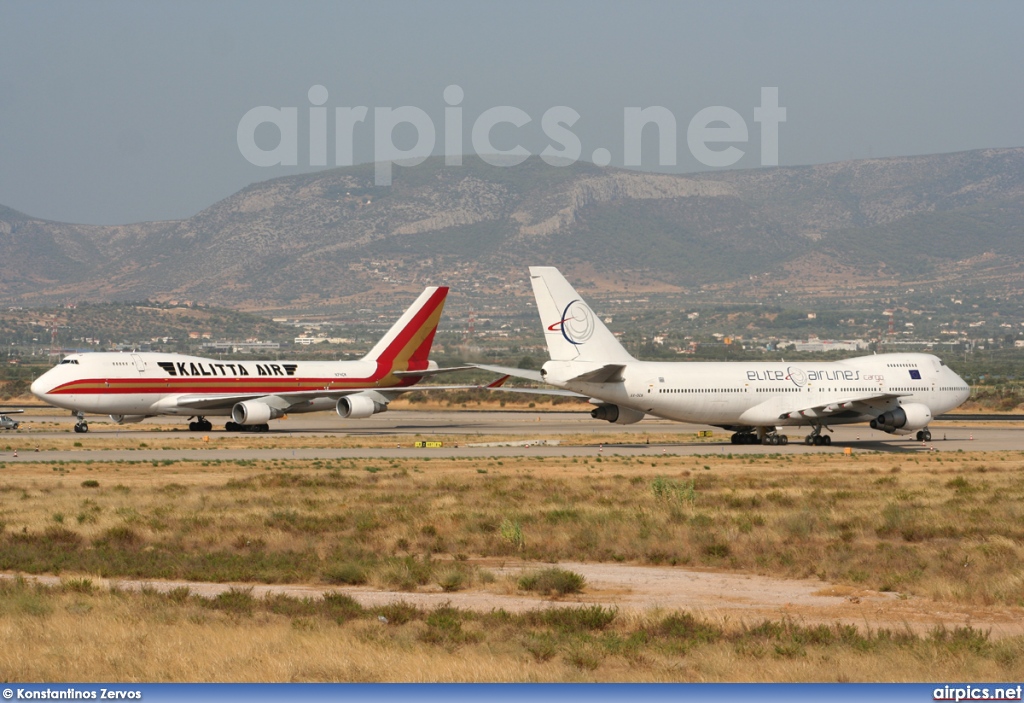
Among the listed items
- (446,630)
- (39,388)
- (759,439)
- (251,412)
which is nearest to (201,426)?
(251,412)

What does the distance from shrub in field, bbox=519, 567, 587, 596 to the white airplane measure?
31993 millimetres

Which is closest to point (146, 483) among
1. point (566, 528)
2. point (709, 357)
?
point (566, 528)

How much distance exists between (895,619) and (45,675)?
37.6ft

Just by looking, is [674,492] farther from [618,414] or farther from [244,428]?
[244,428]

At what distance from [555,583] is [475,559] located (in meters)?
4.03

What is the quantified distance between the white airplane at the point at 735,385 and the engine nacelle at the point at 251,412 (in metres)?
13.1

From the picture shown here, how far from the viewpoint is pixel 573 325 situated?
5481cm

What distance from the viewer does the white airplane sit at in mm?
54344

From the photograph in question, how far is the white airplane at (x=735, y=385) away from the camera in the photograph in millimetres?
54344

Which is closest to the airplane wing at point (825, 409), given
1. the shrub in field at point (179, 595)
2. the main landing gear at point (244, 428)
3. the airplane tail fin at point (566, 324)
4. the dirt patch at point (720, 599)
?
the airplane tail fin at point (566, 324)

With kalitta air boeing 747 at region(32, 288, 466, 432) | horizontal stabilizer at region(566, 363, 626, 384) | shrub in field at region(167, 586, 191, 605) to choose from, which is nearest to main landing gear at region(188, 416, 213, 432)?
kalitta air boeing 747 at region(32, 288, 466, 432)

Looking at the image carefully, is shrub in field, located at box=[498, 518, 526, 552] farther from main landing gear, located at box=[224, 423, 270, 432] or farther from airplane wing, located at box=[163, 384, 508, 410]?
main landing gear, located at box=[224, 423, 270, 432]

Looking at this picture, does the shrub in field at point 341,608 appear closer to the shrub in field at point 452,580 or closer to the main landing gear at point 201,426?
the shrub in field at point 452,580

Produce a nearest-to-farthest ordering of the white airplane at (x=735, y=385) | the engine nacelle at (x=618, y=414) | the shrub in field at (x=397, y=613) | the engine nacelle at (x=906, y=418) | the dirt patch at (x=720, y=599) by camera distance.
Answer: the shrub in field at (x=397, y=613) → the dirt patch at (x=720, y=599) → the white airplane at (x=735, y=385) → the engine nacelle at (x=618, y=414) → the engine nacelle at (x=906, y=418)
